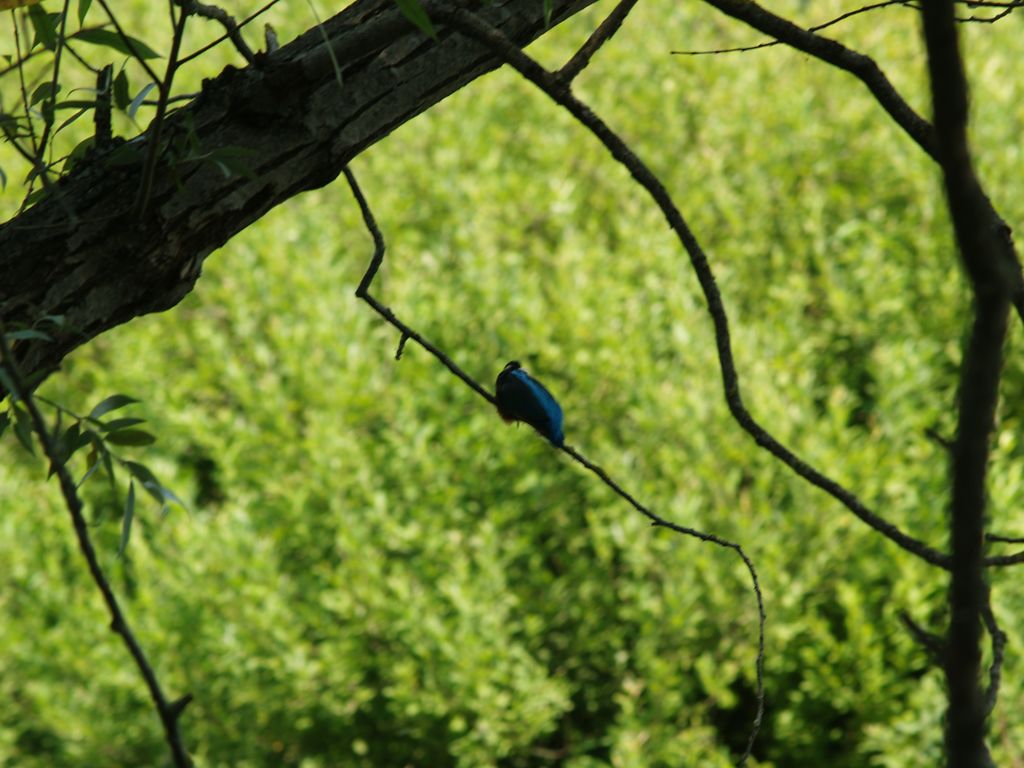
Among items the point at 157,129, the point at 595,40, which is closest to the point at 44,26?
the point at 157,129

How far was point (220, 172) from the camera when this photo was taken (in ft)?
3.44

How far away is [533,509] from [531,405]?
181 cm

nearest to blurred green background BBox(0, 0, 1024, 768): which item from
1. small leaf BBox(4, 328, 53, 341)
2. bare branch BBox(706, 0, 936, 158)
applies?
bare branch BBox(706, 0, 936, 158)

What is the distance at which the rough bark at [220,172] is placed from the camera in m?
1.03

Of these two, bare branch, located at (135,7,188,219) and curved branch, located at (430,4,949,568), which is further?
curved branch, located at (430,4,949,568)

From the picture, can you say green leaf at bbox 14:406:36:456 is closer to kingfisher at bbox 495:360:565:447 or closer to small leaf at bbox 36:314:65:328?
small leaf at bbox 36:314:65:328

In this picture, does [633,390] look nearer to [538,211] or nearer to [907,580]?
[907,580]

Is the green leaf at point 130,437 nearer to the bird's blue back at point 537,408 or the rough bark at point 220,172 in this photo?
the rough bark at point 220,172

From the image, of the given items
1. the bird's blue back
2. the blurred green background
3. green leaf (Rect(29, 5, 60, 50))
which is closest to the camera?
green leaf (Rect(29, 5, 60, 50))

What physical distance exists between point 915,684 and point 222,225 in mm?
2409

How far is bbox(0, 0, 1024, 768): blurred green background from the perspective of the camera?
288 cm

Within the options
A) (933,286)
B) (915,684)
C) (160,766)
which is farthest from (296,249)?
(915,684)

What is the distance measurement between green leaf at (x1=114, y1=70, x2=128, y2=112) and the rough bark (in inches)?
4.1

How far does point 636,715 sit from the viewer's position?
2910 mm
